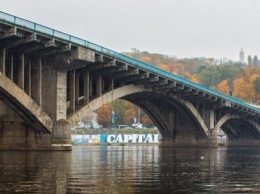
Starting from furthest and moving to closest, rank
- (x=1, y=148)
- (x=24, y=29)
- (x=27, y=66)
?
(x=1, y=148)
(x=27, y=66)
(x=24, y=29)

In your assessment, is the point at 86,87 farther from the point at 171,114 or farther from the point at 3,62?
the point at 171,114

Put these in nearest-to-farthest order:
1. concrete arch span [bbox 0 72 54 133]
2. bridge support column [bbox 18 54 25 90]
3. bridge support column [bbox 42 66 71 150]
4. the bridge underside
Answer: concrete arch span [bbox 0 72 54 133]
bridge support column [bbox 18 54 25 90]
bridge support column [bbox 42 66 71 150]
the bridge underside

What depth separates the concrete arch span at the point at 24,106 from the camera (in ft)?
182

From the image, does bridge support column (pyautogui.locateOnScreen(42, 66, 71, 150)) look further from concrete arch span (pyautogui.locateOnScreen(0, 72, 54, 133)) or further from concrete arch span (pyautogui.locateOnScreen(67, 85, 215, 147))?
concrete arch span (pyautogui.locateOnScreen(67, 85, 215, 147))

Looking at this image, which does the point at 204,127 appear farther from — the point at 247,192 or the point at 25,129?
the point at 247,192

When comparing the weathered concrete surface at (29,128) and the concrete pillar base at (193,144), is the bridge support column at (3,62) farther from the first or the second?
the concrete pillar base at (193,144)

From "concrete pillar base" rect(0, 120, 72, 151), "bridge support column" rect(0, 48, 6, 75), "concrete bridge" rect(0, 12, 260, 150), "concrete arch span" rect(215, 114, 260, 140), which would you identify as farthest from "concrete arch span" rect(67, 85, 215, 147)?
"bridge support column" rect(0, 48, 6, 75)

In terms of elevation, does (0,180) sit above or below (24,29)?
below

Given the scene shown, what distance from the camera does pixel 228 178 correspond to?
29.0 m

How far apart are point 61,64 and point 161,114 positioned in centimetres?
4412

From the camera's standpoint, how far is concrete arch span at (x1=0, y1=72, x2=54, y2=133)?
5537 centimetres

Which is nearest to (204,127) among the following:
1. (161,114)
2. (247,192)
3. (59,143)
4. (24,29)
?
(161,114)

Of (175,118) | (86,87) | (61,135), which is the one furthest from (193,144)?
(61,135)

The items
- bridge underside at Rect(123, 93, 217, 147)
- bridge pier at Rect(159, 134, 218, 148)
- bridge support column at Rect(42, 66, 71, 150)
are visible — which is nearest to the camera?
bridge support column at Rect(42, 66, 71, 150)
